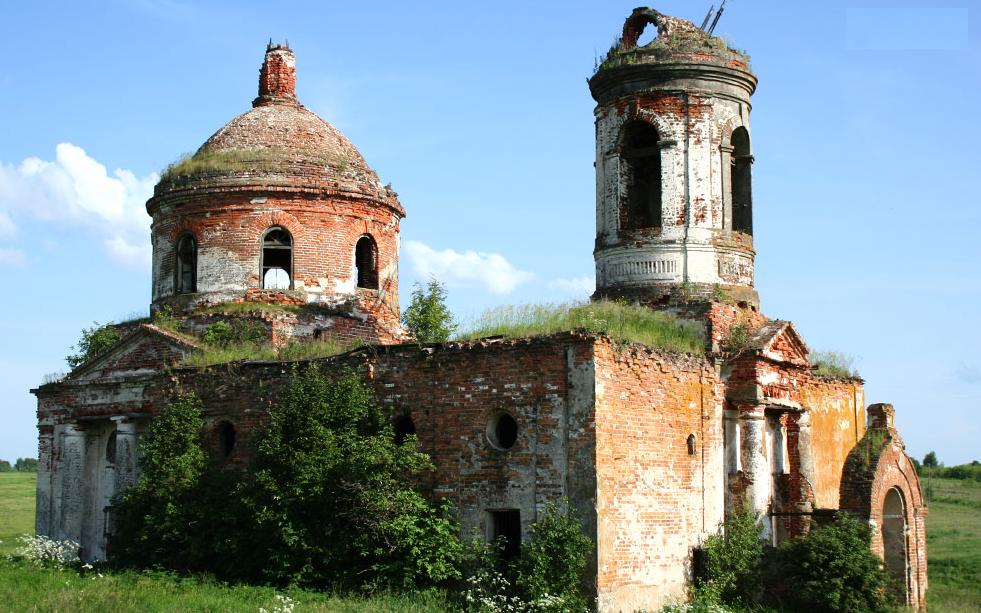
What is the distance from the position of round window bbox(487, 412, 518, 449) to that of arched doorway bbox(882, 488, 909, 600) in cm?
748

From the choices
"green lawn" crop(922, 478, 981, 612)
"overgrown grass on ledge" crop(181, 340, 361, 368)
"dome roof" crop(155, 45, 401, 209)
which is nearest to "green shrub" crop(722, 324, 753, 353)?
"overgrown grass on ledge" crop(181, 340, 361, 368)

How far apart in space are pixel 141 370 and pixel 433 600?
7806 mm

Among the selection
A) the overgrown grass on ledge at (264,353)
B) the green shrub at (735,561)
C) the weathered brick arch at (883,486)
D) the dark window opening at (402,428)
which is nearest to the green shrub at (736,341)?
the green shrub at (735,561)

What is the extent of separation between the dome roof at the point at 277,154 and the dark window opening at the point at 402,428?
7000 millimetres

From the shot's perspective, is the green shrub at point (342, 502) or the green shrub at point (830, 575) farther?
A: the green shrub at point (830, 575)

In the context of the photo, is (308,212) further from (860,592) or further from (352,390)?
(860,592)

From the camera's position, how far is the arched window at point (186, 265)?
22172 millimetres

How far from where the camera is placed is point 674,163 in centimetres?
1852

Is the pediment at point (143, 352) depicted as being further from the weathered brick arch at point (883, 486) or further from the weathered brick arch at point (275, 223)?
the weathered brick arch at point (883, 486)

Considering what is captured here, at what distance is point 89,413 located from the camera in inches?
795

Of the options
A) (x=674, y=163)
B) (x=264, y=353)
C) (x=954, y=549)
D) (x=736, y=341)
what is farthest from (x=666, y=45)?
(x=954, y=549)

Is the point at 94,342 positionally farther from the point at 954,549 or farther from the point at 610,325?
the point at 954,549

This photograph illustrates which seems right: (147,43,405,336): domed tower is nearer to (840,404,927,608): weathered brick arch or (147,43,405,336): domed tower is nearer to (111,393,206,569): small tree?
(111,393,206,569): small tree

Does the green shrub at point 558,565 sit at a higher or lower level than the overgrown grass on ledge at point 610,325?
lower
